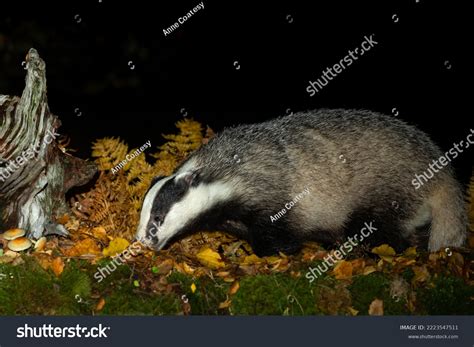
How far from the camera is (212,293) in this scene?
4.57m

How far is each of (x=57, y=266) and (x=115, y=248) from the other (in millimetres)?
513

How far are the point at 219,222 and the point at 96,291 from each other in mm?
1474

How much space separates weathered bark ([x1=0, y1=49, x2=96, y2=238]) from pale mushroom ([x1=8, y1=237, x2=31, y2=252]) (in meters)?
0.41

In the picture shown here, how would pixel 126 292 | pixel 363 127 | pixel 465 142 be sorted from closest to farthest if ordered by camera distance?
pixel 126 292 < pixel 363 127 < pixel 465 142

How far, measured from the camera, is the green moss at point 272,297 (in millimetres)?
4484

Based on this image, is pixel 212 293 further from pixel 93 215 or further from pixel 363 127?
pixel 363 127

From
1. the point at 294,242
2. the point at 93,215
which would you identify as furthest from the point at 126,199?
the point at 294,242

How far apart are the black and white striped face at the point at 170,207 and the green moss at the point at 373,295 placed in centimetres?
138

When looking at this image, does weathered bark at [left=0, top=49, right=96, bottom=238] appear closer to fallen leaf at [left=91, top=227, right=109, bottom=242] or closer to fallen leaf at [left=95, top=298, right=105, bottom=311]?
fallen leaf at [left=91, top=227, right=109, bottom=242]

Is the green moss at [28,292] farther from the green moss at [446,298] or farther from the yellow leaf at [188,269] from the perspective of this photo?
the green moss at [446,298]

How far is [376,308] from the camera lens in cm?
454

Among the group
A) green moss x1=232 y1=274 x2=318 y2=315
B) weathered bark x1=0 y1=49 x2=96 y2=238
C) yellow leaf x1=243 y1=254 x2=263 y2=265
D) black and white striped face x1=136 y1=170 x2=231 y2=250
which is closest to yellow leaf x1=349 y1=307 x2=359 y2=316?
green moss x1=232 y1=274 x2=318 y2=315

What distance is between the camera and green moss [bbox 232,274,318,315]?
4.48 meters

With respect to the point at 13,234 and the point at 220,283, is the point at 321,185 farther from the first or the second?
the point at 13,234
